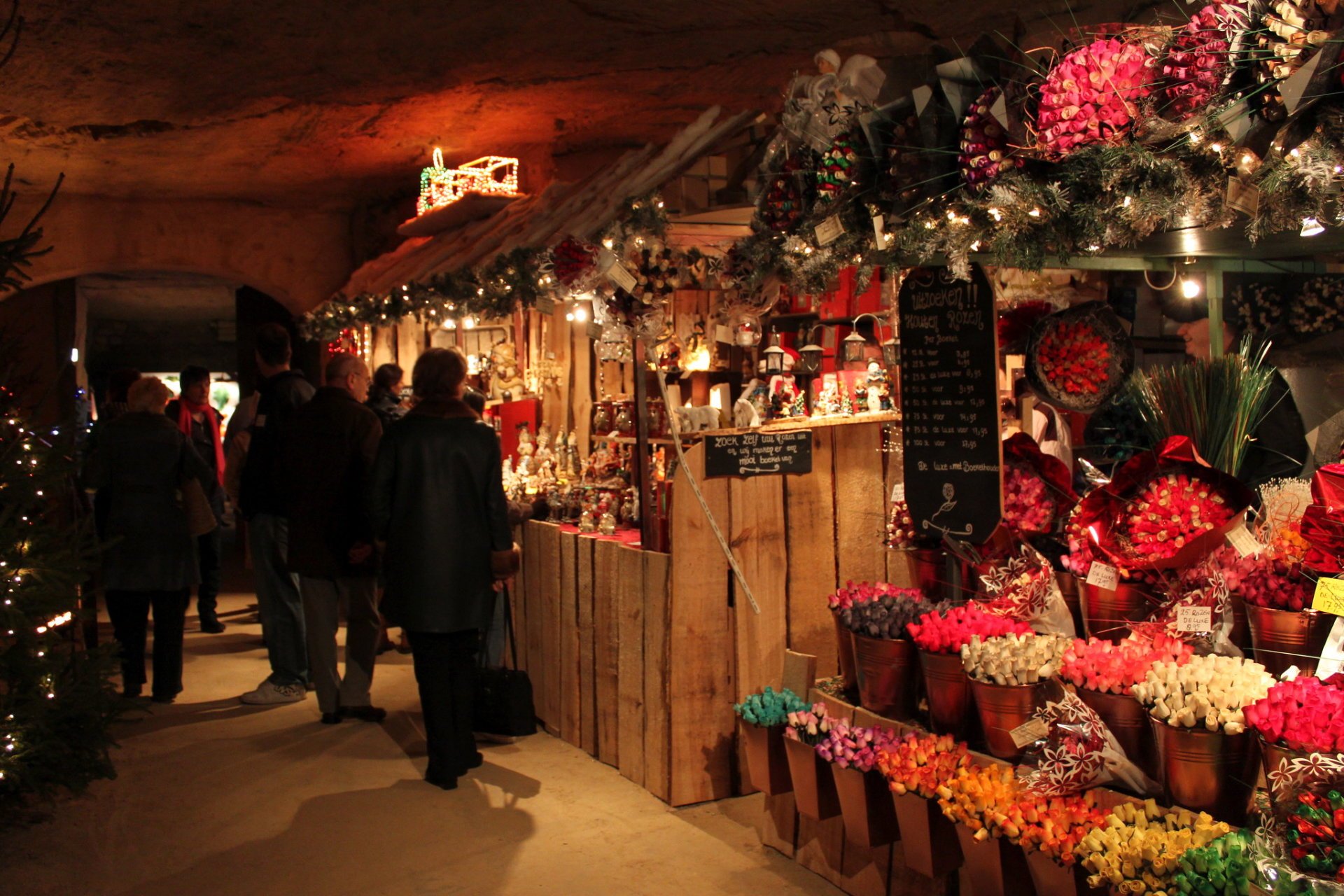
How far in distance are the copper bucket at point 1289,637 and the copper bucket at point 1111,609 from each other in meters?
0.31

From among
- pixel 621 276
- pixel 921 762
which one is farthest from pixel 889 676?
pixel 621 276

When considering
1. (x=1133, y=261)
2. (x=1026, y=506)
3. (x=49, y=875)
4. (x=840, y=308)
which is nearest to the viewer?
(x=1026, y=506)

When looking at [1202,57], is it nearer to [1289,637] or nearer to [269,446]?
[1289,637]

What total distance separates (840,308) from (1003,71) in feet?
9.99

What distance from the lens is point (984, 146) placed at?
8.84ft

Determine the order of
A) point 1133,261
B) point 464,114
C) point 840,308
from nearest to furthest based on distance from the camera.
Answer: point 1133,261 < point 840,308 < point 464,114

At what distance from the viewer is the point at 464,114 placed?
7.52m

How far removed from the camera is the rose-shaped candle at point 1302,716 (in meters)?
2.08

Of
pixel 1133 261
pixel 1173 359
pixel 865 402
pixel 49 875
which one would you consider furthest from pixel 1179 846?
pixel 1173 359

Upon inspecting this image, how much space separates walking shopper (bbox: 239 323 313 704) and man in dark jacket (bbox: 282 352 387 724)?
0.42 meters

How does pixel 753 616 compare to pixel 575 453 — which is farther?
pixel 575 453

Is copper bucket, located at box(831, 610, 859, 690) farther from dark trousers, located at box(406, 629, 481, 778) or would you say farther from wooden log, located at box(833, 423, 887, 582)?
dark trousers, located at box(406, 629, 481, 778)

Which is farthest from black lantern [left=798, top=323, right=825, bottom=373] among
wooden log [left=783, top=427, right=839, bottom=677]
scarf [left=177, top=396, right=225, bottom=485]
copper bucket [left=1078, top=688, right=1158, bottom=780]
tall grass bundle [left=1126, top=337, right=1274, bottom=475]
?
scarf [left=177, top=396, right=225, bottom=485]

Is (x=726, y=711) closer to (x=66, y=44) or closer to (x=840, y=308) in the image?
(x=840, y=308)
